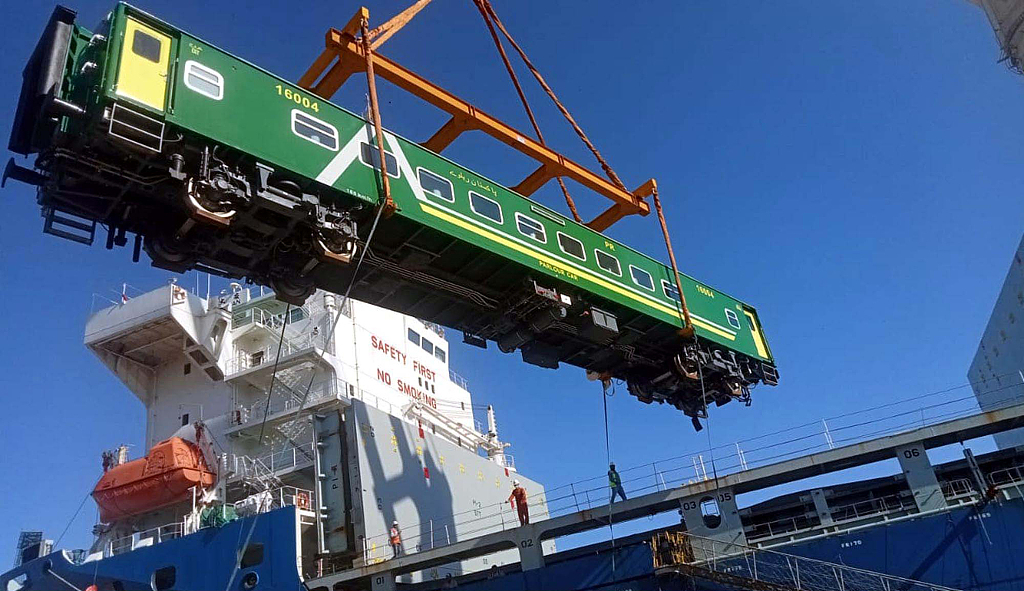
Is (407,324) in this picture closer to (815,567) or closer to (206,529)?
(206,529)

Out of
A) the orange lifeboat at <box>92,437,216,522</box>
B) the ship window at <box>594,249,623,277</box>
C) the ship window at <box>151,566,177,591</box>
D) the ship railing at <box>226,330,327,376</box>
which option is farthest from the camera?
the ship railing at <box>226,330,327,376</box>

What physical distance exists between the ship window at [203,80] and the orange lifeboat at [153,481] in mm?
11071

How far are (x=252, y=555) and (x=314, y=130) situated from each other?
944 centimetres

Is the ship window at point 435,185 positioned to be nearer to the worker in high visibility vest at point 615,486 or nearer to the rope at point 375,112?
the rope at point 375,112

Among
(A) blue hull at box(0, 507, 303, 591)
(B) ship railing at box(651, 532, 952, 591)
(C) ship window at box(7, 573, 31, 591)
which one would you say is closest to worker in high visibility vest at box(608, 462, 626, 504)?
(B) ship railing at box(651, 532, 952, 591)

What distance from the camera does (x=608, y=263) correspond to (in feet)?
48.4

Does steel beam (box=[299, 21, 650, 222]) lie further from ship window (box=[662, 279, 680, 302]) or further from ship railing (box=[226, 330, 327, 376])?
ship railing (box=[226, 330, 327, 376])

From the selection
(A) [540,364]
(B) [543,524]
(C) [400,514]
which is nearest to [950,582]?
(B) [543,524]

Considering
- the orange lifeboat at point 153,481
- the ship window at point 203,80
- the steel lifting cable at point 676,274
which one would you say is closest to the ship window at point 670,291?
the steel lifting cable at point 676,274

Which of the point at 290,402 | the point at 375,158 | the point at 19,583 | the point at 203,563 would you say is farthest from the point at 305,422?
the point at 375,158

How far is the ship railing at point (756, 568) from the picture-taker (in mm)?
11914

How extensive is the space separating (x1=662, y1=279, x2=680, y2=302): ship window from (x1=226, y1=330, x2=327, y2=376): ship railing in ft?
29.6

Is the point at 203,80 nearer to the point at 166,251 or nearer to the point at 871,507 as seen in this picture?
the point at 166,251

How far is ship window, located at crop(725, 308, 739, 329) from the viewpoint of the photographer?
17830 mm
